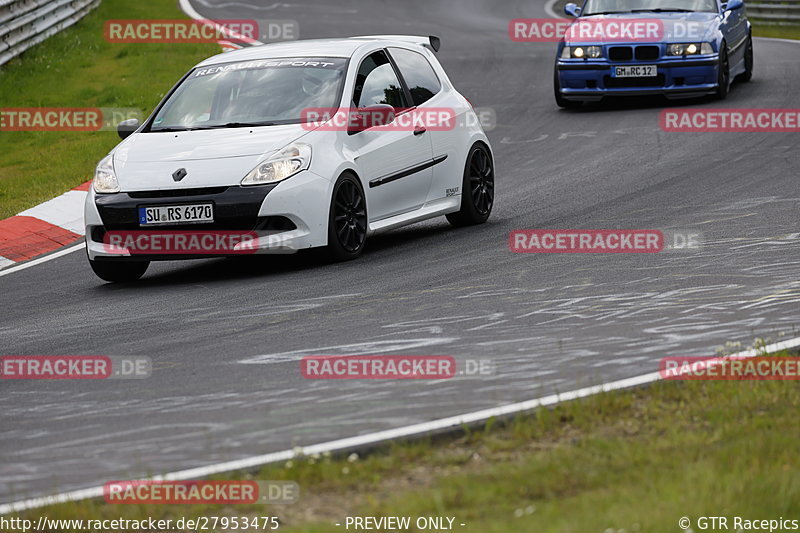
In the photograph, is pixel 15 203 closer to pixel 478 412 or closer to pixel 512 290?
pixel 512 290

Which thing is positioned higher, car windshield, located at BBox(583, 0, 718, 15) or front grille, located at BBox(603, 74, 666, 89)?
car windshield, located at BBox(583, 0, 718, 15)

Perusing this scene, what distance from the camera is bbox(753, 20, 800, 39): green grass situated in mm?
31047

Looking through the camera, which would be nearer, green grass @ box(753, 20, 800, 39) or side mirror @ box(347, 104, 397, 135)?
side mirror @ box(347, 104, 397, 135)

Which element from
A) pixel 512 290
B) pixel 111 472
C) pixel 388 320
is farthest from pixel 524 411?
pixel 512 290

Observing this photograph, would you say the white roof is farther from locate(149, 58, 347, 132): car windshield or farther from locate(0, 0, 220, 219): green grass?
locate(0, 0, 220, 219): green grass

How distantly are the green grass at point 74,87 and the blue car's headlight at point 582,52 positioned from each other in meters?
5.40

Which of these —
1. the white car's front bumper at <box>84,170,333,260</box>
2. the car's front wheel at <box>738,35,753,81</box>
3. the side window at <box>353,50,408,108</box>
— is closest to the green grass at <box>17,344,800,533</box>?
the white car's front bumper at <box>84,170,333,260</box>

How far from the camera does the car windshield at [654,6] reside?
62.9 ft

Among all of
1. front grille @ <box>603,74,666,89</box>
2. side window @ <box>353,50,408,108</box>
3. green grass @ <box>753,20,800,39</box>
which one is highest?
side window @ <box>353,50,408,108</box>

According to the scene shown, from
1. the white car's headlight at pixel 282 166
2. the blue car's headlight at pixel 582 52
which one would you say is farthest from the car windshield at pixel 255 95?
the blue car's headlight at pixel 582 52

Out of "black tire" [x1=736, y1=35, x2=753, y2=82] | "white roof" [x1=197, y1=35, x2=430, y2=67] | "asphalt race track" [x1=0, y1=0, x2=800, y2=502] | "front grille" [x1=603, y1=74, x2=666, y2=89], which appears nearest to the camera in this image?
"asphalt race track" [x1=0, y1=0, x2=800, y2=502]

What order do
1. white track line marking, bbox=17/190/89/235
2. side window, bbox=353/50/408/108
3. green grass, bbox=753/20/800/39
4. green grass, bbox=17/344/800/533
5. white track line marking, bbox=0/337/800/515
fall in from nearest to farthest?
green grass, bbox=17/344/800/533
white track line marking, bbox=0/337/800/515
side window, bbox=353/50/408/108
white track line marking, bbox=17/190/89/235
green grass, bbox=753/20/800/39

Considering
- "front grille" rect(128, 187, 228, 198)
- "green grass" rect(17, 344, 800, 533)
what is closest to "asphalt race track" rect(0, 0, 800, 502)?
"green grass" rect(17, 344, 800, 533)

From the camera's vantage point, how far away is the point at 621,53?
60.6ft
